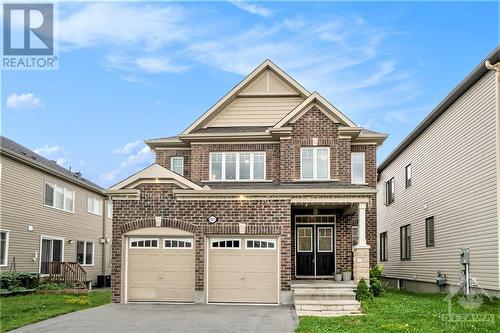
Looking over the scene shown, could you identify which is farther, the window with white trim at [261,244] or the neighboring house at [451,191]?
the window with white trim at [261,244]

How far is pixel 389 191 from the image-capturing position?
108 ft

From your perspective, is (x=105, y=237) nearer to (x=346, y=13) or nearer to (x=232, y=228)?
(x=232, y=228)

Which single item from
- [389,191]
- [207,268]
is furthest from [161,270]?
[389,191]

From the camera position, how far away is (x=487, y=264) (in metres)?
17.6

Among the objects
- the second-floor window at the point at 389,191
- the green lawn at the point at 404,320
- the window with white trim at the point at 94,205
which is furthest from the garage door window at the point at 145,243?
the second-floor window at the point at 389,191

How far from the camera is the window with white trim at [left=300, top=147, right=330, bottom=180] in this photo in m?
23.1

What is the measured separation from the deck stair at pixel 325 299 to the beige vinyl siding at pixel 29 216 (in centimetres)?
1267

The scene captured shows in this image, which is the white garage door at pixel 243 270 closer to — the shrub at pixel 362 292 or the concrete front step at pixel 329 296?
the concrete front step at pixel 329 296

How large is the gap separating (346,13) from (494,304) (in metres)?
9.37

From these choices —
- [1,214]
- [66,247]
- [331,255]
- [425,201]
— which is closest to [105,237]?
[66,247]

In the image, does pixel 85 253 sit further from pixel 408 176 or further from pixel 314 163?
pixel 408 176

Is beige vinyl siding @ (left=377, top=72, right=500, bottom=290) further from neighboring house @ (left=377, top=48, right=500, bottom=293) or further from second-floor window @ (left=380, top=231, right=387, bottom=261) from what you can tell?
second-floor window @ (left=380, top=231, right=387, bottom=261)

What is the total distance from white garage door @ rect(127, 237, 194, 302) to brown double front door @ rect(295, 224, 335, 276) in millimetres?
5366

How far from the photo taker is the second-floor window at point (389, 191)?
32.1 metres
